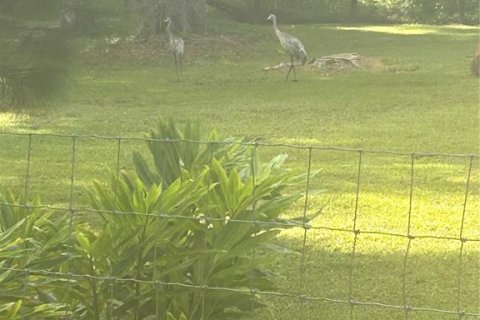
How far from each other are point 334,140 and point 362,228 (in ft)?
11.9

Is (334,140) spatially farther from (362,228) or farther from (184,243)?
(184,243)

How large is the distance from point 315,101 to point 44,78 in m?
7.50

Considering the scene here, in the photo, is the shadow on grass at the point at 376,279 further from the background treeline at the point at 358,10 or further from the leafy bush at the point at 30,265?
the background treeline at the point at 358,10

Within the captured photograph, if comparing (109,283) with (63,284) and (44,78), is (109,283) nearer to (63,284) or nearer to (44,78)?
(63,284)

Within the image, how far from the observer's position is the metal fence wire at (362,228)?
163 inches

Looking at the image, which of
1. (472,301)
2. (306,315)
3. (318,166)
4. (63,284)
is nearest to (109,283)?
(63,284)

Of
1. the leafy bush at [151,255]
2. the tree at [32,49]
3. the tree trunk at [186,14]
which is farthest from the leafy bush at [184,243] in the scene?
the tree trunk at [186,14]

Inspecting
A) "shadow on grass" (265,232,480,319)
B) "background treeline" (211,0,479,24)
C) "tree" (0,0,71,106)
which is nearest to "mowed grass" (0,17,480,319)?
"shadow on grass" (265,232,480,319)

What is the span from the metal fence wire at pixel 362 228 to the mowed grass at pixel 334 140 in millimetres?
14

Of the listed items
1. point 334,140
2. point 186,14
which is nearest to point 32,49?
point 334,140

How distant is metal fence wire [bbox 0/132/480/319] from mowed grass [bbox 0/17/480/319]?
14 millimetres

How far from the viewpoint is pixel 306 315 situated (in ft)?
15.0

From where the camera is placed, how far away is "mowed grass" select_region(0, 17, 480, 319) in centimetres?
506

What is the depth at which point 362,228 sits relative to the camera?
612cm
